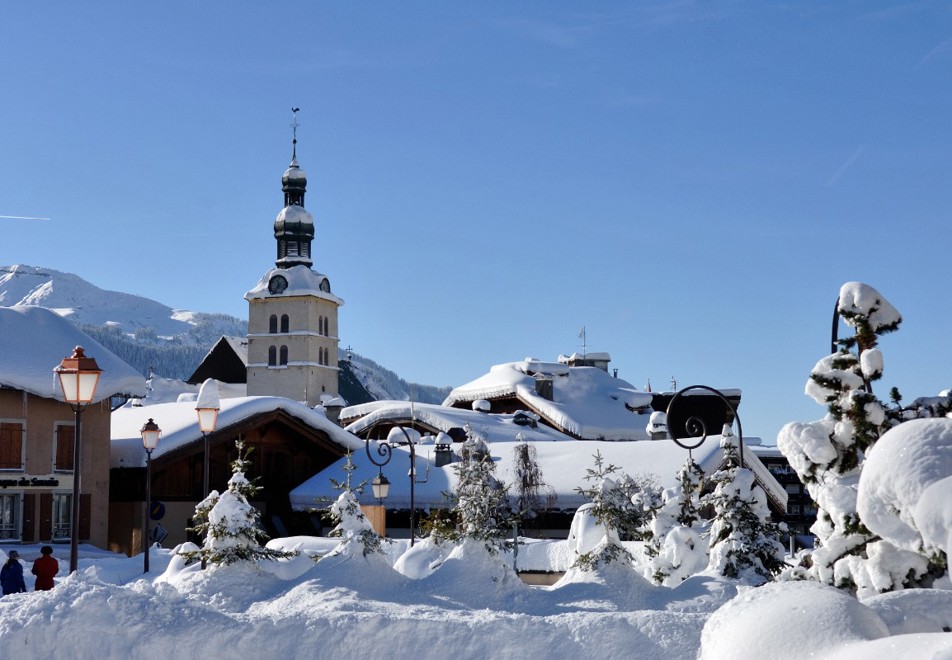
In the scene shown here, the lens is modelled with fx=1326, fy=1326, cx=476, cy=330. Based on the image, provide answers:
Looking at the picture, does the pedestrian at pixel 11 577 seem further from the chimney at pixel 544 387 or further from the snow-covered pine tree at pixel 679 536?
the chimney at pixel 544 387

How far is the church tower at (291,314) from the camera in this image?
3716 inches

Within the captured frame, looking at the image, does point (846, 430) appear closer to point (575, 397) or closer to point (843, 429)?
point (843, 429)

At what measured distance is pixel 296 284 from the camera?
94500 millimetres

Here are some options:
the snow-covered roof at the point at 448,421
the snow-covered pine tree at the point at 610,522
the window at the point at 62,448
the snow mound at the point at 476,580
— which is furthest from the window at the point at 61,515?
the snow mound at the point at 476,580

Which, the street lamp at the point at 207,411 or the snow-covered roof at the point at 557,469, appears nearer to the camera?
the street lamp at the point at 207,411

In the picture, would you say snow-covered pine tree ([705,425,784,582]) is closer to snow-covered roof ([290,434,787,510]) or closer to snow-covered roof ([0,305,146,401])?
snow-covered roof ([290,434,787,510])

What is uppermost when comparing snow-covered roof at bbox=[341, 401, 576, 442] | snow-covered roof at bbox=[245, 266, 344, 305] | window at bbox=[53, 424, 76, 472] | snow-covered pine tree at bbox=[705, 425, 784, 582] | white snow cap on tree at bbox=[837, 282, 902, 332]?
snow-covered roof at bbox=[245, 266, 344, 305]

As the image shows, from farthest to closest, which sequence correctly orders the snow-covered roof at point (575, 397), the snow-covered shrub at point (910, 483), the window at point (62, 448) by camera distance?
the snow-covered roof at point (575, 397) → the window at point (62, 448) → the snow-covered shrub at point (910, 483)

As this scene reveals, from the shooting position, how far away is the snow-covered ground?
11.7ft

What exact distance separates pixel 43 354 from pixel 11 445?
250 cm

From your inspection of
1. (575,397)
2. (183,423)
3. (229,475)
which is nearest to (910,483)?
(183,423)

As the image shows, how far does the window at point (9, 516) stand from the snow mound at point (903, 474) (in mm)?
33525

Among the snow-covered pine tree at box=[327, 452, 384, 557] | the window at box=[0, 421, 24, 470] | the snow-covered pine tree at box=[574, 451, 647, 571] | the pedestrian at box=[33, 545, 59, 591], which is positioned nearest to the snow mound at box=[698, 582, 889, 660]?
the snow-covered pine tree at box=[574, 451, 647, 571]

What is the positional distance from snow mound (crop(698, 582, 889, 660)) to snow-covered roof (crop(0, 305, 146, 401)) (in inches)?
1217
